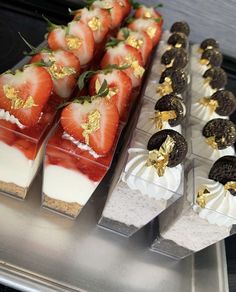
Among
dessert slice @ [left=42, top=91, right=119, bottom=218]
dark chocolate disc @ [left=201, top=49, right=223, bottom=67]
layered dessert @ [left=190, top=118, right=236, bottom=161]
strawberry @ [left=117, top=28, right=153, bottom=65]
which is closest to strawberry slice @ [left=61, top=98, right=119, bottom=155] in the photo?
dessert slice @ [left=42, top=91, right=119, bottom=218]

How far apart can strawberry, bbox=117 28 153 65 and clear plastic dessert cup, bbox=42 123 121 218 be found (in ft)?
2.37

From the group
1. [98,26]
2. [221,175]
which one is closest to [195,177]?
[221,175]

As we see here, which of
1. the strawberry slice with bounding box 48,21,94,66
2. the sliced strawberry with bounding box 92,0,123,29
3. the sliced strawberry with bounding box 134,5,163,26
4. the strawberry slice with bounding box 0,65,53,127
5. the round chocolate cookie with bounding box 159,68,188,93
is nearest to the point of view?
the strawberry slice with bounding box 0,65,53,127

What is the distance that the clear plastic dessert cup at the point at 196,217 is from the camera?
4.71 feet

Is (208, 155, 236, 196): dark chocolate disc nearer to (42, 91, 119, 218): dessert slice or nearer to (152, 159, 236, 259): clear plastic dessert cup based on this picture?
(152, 159, 236, 259): clear plastic dessert cup

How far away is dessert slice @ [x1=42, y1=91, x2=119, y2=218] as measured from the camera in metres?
1.36

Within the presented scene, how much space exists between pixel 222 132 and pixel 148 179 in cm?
47

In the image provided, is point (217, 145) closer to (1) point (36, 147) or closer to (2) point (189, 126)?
(2) point (189, 126)

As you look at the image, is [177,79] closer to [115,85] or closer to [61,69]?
[115,85]

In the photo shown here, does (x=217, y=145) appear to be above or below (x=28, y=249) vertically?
above

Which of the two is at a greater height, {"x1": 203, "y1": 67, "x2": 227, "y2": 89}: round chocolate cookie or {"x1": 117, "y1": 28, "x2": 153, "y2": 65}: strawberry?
{"x1": 117, "y1": 28, "x2": 153, "y2": 65}: strawberry

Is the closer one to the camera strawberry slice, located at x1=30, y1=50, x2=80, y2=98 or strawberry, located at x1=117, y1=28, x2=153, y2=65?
strawberry slice, located at x1=30, y1=50, x2=80, y2=98

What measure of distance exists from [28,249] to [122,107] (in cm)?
65

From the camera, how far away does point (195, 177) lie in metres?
1.55
